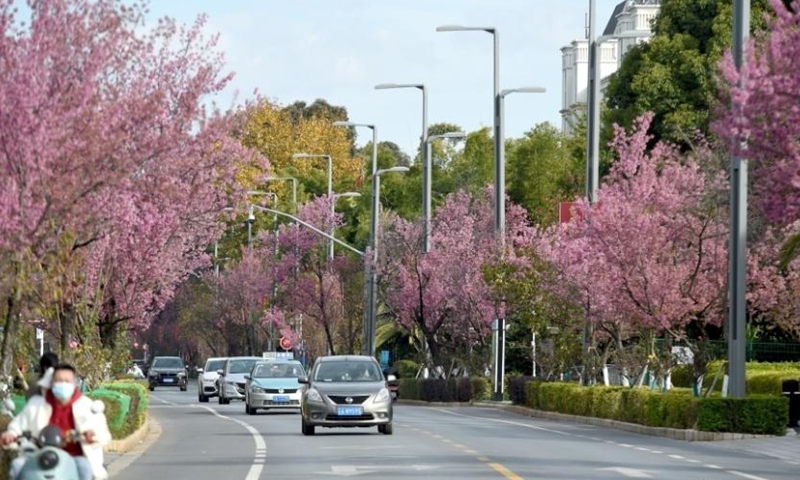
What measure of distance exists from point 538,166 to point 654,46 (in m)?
22.9

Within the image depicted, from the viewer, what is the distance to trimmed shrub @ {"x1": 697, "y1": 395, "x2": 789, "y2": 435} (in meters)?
38.5

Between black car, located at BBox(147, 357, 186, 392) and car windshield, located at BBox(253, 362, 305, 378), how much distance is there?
157 ft

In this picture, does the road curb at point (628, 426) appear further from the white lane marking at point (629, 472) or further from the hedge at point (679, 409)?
the white lane marking at point (629, 472)

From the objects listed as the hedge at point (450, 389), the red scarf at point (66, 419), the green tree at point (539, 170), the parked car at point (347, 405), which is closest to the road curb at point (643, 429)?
the parked car at point (347, 405)

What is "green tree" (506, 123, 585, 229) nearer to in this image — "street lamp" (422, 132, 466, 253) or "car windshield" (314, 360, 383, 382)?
"street lamp" (422, 132, 466, 253)

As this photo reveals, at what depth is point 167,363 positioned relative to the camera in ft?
340

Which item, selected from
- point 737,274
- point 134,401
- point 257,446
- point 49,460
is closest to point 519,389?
point 737,274

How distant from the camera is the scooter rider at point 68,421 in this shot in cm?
1579

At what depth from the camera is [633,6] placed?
134m

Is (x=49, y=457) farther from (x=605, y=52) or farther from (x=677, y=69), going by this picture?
(x=605, y=52)

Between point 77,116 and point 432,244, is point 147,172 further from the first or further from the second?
point 432,244

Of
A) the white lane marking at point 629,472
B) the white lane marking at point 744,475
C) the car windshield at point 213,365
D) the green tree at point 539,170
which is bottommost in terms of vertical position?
the white lane marking at point 744,475

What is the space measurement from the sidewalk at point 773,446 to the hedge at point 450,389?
28335mm

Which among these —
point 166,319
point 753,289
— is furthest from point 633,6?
point 753,289
